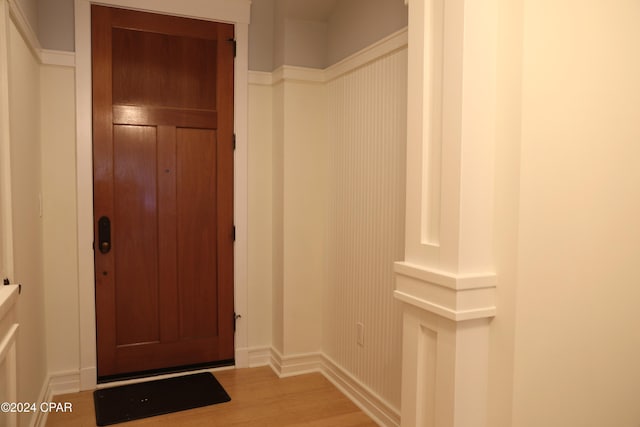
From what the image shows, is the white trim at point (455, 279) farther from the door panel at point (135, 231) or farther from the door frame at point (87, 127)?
the door frame at point (87, 127)

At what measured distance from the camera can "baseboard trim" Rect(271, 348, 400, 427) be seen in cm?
253

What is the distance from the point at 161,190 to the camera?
306 cm

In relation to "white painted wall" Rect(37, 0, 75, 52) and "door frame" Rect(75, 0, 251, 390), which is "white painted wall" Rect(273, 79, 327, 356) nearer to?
"door frame" Rect(75, 0, 251, 390)

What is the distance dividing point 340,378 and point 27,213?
2.16 meters

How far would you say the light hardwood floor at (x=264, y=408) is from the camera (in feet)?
8.32

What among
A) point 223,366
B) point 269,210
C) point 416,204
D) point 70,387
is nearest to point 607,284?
point 416,204

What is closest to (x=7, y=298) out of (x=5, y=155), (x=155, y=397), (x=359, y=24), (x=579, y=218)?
(x=5, y=155)

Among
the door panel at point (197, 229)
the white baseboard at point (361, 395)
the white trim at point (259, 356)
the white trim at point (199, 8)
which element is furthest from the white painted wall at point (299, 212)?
the white trim at point (199, 8)

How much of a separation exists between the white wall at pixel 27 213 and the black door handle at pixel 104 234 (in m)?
0.33

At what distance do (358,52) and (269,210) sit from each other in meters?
1.34

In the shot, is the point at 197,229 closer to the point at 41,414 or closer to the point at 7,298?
the point at 41,414

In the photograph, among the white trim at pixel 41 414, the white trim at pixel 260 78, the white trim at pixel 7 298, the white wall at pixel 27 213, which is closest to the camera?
the white trim at pixel 7 298

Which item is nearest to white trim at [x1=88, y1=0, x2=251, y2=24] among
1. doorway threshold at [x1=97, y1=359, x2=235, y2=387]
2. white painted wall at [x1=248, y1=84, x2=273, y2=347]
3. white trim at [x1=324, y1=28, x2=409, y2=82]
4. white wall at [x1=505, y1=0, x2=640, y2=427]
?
white painted wall at [x1=248, y1=84, x2=273, y2=347]

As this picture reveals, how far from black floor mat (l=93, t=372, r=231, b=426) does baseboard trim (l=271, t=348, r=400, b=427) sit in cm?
49
